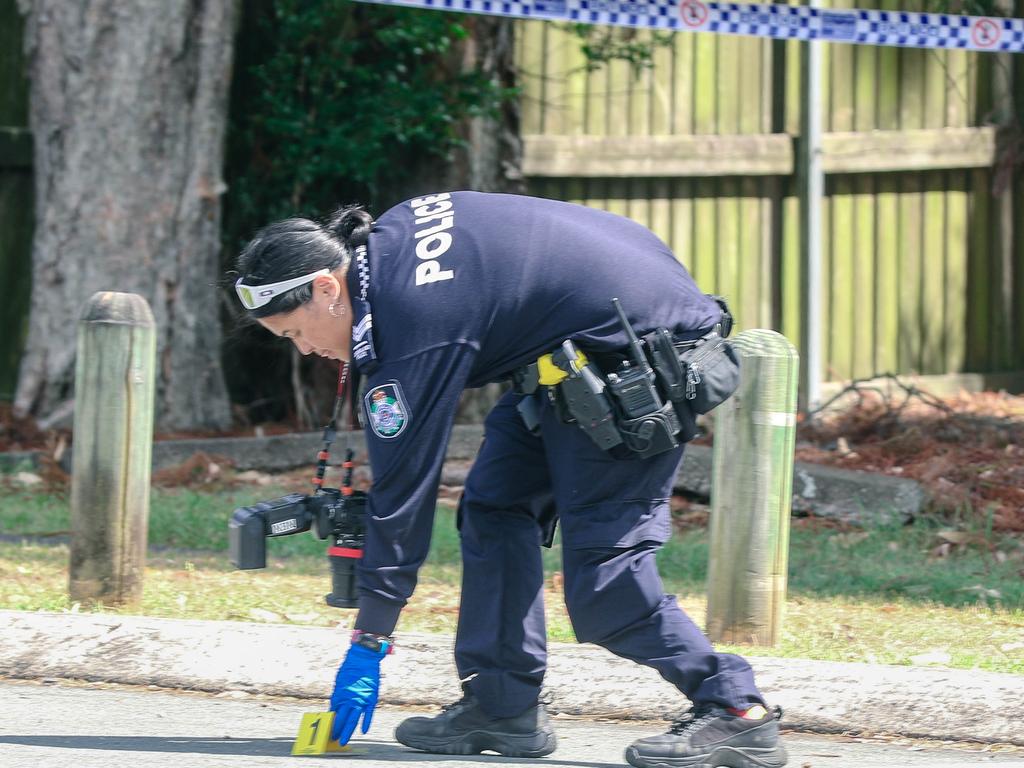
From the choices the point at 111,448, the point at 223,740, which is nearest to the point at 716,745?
the point at 223,740

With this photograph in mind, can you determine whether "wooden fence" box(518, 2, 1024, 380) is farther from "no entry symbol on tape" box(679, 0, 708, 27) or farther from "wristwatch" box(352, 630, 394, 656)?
"wristwatch" box(352, 630, 394, 656)

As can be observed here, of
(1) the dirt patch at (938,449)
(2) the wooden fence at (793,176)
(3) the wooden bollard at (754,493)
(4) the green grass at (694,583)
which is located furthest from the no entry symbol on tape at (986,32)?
(3) the wooden bollard at (754,493)

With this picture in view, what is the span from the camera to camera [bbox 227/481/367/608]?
3543 mm

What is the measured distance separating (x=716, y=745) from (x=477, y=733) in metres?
0.61

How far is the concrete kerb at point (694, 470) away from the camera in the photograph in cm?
655

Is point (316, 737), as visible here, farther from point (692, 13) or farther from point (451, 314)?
point (692, 13)

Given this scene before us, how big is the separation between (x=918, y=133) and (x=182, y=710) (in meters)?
7.07

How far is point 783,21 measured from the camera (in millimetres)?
8750

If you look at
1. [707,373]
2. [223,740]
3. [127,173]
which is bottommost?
[223,740]

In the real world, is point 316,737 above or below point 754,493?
below

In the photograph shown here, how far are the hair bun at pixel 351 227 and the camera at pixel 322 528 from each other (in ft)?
1.93

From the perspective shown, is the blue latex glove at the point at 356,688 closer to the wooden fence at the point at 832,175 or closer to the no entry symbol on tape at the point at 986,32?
the wooden fence at the point at 832,175

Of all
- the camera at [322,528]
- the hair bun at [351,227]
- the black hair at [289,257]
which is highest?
the hair bun at [351,227]

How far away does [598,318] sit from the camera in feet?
11.3
